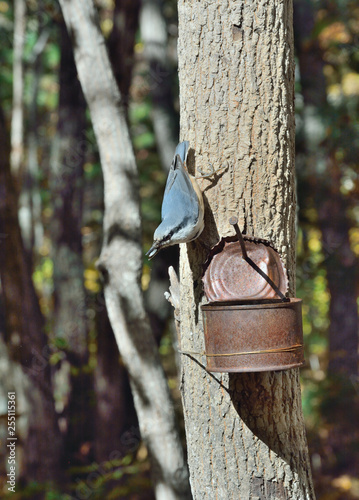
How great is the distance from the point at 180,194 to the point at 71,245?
307 centimetres

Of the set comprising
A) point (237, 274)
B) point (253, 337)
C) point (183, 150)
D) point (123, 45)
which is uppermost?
point (123, 45)

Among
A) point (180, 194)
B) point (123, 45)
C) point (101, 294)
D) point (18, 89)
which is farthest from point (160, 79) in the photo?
point (180, 194)

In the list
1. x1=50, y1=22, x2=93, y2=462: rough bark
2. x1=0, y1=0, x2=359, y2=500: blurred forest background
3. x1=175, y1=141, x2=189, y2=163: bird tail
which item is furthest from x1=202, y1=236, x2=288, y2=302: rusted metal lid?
x1=50, y1=22, x2=93, y2=462: rough bark

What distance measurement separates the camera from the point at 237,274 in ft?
6.50

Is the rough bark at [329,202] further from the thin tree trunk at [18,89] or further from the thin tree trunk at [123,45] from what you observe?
the thin tree trunk at [18,89]

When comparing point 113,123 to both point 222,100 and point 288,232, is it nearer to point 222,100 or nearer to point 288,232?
point 222,100

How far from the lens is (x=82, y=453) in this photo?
4.66 metres

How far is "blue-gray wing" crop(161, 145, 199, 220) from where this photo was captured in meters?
1.97

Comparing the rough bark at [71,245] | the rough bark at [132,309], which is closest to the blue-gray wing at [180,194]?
the rough bark at [132,309]

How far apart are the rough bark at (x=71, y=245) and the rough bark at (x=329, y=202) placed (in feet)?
6.82

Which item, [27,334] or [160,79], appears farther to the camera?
[160,79]

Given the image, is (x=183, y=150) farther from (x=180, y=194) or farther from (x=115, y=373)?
(x=115, y=373)

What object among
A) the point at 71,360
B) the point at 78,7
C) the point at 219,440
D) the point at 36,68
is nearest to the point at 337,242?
the point at 71,360

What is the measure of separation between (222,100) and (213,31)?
27 centimetres
